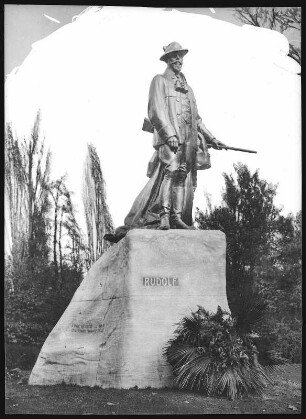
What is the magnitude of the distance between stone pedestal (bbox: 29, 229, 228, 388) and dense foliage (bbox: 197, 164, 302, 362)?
8397 mm

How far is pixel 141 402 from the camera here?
11.0m

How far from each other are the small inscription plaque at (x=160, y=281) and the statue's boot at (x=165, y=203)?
0.77 metres

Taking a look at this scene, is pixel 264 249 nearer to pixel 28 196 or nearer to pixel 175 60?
pixel 28 196

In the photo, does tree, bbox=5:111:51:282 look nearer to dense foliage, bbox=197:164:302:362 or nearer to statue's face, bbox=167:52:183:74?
dense foliage, bbox=197:164:302:362

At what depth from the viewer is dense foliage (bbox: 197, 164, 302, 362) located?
69.6 ft

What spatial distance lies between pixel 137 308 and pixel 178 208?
185 cm

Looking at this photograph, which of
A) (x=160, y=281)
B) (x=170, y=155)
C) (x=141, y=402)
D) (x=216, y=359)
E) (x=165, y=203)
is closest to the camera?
(x=216, y=359)

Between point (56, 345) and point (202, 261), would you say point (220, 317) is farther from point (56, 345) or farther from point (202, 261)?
point (56, 345)

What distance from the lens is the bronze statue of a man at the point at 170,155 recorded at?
12.9m

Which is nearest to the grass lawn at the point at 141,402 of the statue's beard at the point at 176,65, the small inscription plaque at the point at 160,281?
the small inscription plaque at the point at 160,281

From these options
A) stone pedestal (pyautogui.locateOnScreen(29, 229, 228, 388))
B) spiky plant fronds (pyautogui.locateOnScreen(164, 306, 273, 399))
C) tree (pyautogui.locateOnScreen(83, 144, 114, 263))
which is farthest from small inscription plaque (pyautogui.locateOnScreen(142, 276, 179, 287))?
tree (pyautogui.locateOnScreen(83, 144, 114, 263))

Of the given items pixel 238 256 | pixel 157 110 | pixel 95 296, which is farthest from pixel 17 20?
pixel 238 256

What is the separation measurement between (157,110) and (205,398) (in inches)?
177

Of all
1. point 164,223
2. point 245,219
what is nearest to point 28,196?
point 245,219
